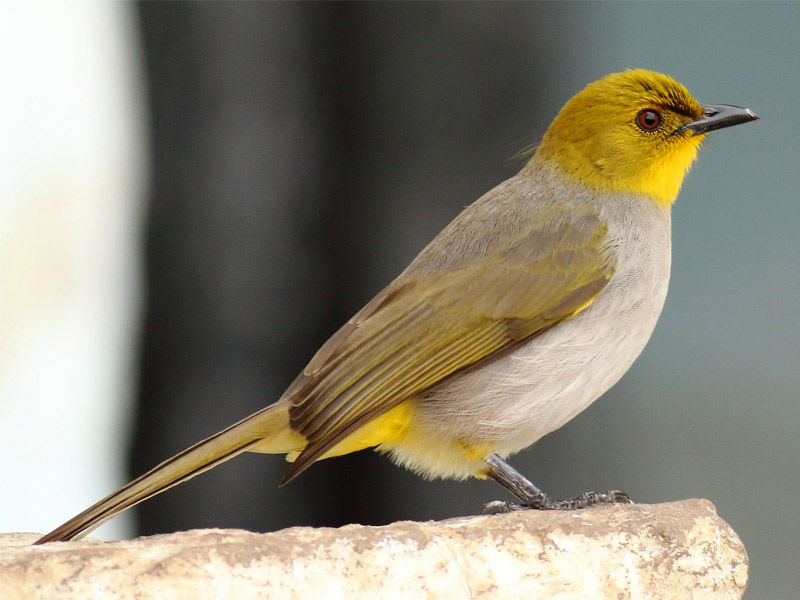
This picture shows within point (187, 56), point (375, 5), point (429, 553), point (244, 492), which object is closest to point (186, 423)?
point (244, 492)

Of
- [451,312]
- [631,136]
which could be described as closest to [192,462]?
[451,312]

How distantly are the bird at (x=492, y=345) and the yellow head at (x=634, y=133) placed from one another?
58mm

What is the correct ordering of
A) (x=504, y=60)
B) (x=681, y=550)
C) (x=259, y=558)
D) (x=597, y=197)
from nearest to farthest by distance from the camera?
(x=259, y=558) → (x=681, y=550) → (x=597, y=197) → (x=504, y=60)

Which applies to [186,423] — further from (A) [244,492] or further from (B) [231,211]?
(B) [231,211]

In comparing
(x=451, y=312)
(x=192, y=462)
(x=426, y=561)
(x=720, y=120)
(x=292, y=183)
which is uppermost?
(x=292, y=183)

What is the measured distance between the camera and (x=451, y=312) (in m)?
4.57

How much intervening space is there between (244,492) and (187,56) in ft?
7.68

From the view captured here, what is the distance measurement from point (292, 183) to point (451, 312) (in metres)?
2.11

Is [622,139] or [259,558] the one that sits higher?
[622,139]

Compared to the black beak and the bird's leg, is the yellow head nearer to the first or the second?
the black beak

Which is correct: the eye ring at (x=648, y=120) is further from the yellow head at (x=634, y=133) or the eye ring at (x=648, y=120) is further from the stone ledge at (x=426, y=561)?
the stone ledge at (x=426, y=561)

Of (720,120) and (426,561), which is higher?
(720,120)

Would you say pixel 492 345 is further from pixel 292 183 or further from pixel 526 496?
pixel 292 183

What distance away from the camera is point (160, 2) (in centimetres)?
642
